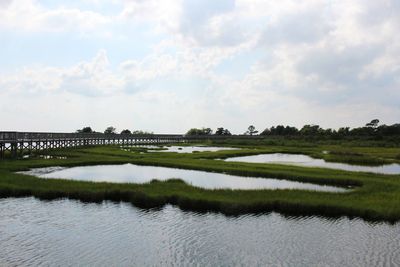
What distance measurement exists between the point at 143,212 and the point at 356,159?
45473mm

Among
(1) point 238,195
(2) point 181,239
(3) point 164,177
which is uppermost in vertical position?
(3) point 164,177

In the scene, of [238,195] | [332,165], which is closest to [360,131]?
[332,165]

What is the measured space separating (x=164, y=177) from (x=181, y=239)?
2089cm

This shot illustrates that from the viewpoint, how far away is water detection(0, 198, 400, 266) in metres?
17.3

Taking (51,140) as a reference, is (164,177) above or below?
below

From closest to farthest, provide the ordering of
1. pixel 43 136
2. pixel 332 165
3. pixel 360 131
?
pixel 332 165
pixel 43 136
pixel 360 131

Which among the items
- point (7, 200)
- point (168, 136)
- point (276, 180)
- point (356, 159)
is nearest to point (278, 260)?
point (7, 200)

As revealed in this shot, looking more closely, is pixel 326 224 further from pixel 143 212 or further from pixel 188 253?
pixel 143 212

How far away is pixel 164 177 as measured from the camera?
40.6m

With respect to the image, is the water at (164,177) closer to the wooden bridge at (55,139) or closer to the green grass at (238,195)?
the green grass at (238,195)

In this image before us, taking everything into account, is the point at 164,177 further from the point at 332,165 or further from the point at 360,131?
the point at 360,131

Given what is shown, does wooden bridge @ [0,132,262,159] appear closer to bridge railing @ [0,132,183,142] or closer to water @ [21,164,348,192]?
bridge railing @ [0,132,183,142]

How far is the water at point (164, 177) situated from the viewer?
35150 mm

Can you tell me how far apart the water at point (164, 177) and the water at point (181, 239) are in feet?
34.1
